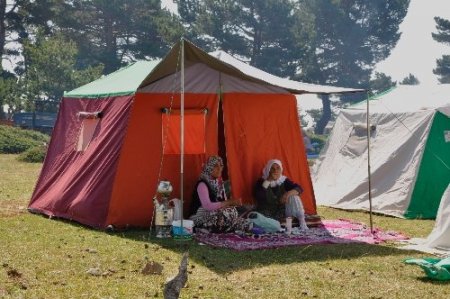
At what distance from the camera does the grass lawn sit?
17.6 feet

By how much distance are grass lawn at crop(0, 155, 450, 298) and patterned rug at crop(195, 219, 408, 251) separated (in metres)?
0.25

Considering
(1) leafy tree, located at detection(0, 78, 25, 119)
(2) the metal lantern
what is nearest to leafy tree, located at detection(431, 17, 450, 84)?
A: (1) leafy tree, located at detection(0, 78, 25, 119)

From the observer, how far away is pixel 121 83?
9.39 metres

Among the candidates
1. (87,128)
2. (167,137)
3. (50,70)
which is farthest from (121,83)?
(50,70)

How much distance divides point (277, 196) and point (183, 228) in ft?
5.57

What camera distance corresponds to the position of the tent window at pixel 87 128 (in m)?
9.25

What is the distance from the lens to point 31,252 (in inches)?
266

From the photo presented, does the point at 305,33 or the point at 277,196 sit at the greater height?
the point at 305,33

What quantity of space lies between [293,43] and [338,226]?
112 ft

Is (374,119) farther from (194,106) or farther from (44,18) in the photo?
(44,18)

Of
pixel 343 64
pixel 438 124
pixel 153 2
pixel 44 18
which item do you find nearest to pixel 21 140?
pixel 44 18

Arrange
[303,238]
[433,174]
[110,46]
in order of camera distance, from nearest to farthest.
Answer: [303,238] → [433,174] → [110,46]

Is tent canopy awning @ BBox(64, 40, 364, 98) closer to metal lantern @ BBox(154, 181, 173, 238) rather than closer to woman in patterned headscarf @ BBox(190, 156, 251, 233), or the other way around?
woman in patterned headscarf @ BBox(190, 156, 251, 233)

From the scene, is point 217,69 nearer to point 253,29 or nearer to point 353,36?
point 253,29
